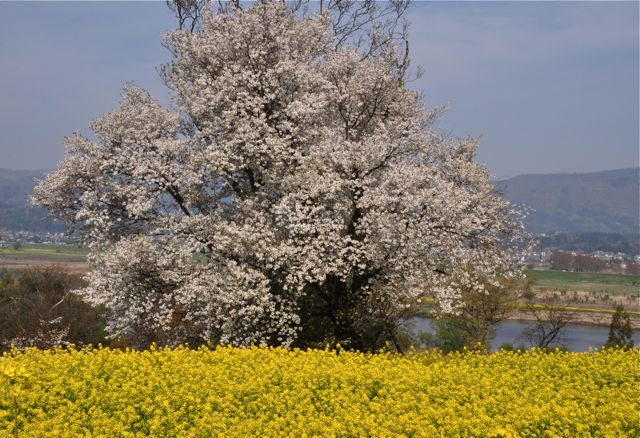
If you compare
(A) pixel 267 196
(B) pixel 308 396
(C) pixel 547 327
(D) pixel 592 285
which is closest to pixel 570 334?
(C) pixel 547 327

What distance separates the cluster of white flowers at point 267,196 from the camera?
23.3m

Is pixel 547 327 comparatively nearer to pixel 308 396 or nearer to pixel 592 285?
pixel 308 396

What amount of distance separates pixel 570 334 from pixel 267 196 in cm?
7981

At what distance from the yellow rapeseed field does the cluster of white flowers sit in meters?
6.60

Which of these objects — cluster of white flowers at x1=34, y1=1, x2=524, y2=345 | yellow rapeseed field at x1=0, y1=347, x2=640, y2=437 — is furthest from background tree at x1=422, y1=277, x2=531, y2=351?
yellow rapeseed field at x1=0, y1=347, x2=640, y2=437

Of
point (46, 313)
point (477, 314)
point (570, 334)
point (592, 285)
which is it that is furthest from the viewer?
point (592, 285)

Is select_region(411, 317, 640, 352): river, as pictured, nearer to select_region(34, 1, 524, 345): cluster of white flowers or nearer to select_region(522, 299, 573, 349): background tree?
select_region(522, 299, 573, 349): background tree

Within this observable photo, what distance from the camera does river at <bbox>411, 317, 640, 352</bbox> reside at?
83.1 meters

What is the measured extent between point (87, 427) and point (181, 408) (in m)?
1.67

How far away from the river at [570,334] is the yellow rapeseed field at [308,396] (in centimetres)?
Result: 6578

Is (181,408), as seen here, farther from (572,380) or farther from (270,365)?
(572,380)

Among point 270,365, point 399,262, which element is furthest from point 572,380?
point 399,262

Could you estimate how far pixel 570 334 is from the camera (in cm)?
9419

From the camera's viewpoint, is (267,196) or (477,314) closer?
(267,196)
